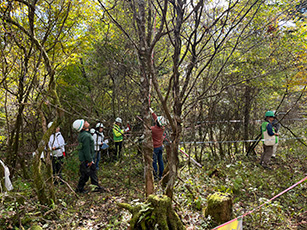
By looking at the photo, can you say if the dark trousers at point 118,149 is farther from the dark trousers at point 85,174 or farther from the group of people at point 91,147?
the dark trousers at point 85,174

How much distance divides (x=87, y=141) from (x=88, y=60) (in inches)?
186

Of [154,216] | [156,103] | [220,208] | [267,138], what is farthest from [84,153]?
[267,138]

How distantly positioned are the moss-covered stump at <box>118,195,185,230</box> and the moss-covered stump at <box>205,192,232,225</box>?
1025 mm

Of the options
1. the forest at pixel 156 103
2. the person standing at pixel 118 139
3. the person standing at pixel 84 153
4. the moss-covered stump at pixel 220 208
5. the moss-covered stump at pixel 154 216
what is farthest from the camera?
the person standing at pixel 118 139

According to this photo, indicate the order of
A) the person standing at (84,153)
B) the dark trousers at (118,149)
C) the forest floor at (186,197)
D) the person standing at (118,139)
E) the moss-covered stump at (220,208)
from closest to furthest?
the moss-covered stump at (220,208) < the forest floor at (186,197) < the person standing at (84,153) < the person standing at (118,139) < the dark trousers at (118,149)

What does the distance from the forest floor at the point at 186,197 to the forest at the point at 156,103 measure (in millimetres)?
35

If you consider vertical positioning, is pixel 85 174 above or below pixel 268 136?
below

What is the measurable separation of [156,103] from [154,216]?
5.23 metres

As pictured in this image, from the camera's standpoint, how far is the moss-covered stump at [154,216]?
2863 mm

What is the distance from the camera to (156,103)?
7.79 meters

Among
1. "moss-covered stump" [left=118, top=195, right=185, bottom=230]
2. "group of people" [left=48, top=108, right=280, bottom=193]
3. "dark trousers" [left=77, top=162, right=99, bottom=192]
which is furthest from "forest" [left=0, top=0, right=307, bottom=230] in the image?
"dark trousers" [left=77, top=162, right=99, bottom=192]

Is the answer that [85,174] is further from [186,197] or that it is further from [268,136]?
[268,136]

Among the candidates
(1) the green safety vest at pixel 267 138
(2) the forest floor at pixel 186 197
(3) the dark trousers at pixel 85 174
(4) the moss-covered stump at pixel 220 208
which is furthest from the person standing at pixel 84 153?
(1) the green safety vest at pixel 267 138

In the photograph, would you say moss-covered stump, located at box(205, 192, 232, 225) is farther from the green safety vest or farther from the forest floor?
the green safety vest
